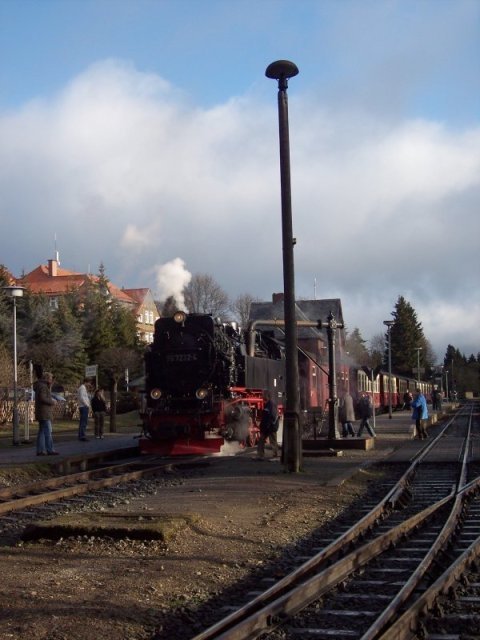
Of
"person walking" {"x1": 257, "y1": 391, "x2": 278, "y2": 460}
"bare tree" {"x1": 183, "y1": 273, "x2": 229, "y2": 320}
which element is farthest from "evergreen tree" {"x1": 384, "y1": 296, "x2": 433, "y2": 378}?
"person walking" {"x1": 257, "y1": 391, "x2": 278, "y2": 460}

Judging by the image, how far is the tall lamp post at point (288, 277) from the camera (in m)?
13.8

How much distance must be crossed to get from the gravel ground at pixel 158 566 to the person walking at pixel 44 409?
5.29 m

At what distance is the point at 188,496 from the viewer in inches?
447

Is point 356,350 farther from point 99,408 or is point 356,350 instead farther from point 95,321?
point 99,408

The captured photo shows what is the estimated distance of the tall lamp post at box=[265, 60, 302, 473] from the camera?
13.8 meters

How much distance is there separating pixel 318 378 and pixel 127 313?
98.1 ft

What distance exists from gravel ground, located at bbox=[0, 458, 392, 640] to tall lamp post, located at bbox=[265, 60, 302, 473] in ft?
6.37

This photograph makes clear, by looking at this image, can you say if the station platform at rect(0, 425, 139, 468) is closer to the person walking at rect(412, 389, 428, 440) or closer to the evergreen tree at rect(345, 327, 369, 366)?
the person walking at rect(412, 389, 428, 440)

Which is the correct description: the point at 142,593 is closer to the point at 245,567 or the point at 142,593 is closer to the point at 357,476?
the point at 245,567

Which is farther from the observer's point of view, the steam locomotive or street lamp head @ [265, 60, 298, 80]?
the steam locomotive

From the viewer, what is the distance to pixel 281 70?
13734 millimetres

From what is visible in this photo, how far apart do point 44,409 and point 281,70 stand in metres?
8.54

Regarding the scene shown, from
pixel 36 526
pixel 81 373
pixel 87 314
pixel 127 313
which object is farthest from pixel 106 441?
pixel 127 313

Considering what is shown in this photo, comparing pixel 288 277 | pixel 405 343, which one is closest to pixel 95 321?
pixel 288 277
